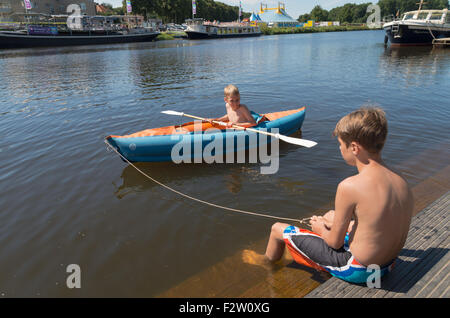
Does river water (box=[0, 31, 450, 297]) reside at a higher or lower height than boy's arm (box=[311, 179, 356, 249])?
lower

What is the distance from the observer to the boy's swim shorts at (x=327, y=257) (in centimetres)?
261

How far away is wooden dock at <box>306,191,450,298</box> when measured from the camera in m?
2.57

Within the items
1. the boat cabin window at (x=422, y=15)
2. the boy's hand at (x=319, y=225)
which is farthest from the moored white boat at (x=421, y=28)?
the boy's hand at (x=319, y=225)

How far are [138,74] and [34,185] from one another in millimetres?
15228

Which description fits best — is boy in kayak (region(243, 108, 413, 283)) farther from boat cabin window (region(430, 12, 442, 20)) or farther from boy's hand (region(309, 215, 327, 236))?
boat cabin window (region(430, 12, 442, 20))

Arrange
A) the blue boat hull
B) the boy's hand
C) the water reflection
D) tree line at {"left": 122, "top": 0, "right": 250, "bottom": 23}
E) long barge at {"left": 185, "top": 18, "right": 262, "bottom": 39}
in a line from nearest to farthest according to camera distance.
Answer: the boy's hand → the blue boat hull → the water reflection → long barge at {"left": 185, "top": 18, "right": 262, "bottom": 39} → tree line at {"left": 122, "top": 0, "right": 250, "bottom": 23}

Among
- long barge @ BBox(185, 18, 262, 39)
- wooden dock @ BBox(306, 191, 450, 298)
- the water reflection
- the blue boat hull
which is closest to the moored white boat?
the water reflection

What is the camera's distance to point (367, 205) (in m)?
2.17

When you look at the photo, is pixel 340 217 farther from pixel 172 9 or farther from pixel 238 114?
pixel 172 9

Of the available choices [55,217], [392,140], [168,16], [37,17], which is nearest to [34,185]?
[55,217]

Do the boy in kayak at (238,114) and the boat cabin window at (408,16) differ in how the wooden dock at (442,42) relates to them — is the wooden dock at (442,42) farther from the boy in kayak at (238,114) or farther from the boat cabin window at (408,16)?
the boy in kayak at (238,114)

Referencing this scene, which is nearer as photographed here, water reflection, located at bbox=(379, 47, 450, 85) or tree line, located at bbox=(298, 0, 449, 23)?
water reflection, located at bbox=(379, 47, 450, 85)

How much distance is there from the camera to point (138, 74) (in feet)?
64.6

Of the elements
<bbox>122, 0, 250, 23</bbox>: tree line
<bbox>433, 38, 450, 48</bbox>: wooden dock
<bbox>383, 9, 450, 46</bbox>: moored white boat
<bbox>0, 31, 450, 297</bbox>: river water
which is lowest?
<bbox>0, 31, 450, 297</bbox>: river water
